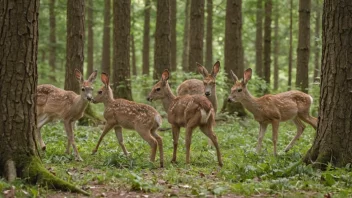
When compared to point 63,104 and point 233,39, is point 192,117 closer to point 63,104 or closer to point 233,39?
point 63,104

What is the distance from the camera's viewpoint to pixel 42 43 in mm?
24984

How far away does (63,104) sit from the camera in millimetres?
10234

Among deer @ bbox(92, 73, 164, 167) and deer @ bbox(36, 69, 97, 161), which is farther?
deer @ bbox(36, 69, 97, 161)

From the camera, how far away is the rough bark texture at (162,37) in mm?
17406

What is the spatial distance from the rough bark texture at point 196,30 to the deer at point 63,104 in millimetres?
8436

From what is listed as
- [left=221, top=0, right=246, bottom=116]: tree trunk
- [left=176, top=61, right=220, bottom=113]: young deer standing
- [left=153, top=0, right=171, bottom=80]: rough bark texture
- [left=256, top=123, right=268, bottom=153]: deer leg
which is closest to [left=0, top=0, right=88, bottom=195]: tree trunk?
[left=256, top=123, right=268, bottom=153]: deer leg

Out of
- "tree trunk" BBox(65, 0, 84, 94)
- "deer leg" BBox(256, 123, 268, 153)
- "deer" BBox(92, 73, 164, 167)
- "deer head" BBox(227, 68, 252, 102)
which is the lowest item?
"deer leg" BBox(256, 123, 268, 153)

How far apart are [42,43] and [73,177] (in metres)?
18.9

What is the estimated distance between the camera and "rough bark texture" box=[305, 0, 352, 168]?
727 cm

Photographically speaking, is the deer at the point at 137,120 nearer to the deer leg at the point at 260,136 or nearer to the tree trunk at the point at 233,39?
the deer leg at the point at 260,136

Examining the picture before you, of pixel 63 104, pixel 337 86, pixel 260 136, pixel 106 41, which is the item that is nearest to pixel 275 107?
pixel 260 136

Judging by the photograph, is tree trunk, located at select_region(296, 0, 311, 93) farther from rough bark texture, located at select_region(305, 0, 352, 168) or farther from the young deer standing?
rough bark texture, located at select_region(305, 0, 352, 168)

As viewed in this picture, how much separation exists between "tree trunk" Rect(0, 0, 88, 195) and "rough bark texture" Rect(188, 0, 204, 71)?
12081mm

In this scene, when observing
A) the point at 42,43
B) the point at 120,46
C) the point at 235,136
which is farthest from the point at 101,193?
the point at 42,43
